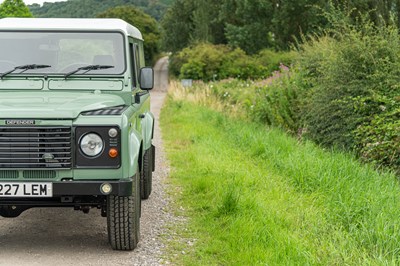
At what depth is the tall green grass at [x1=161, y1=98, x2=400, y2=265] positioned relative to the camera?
5246 millimetres

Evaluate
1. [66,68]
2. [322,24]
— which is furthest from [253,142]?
[322,24]

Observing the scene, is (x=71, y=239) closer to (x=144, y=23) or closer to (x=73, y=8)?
(x=144, y=23)

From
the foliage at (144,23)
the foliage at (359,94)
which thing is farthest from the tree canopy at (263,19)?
the foliage at (359,94)

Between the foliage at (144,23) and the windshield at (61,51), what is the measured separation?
71.5m

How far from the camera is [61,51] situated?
6676 millimetres

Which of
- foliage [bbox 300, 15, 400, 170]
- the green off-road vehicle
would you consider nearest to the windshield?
the green off-road vehicle

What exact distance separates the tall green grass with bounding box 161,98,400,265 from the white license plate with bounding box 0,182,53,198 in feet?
4.18

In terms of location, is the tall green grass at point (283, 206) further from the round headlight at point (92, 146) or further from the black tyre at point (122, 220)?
the round headlight at point (92, 146)

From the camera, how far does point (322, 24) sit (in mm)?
44500

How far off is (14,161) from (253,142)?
6.55m

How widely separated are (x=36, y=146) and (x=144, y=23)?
248 feet

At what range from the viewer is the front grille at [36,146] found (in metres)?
5.32

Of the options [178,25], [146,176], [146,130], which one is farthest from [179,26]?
[146,130]

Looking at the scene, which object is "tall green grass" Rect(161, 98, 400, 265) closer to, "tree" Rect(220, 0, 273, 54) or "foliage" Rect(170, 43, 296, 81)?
"foliage" Rect(170, 43, 296, 81)
